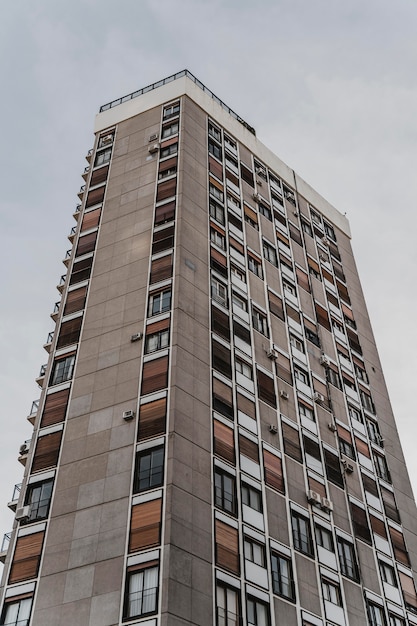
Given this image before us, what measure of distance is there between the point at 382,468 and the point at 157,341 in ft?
59.2

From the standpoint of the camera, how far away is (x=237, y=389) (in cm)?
4041

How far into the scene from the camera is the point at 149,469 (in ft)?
110

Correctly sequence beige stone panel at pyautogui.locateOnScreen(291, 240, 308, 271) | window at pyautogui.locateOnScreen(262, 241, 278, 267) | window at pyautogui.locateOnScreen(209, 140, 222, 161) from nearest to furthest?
window at pyautogui.locateOnScreen(262, 241, 278, 267) < window at pyautogui.locateOnScreen(209, 140, 222, 161) < beige stone panel at pyautogui.locateOnScreen(291, 240, 308, 271)

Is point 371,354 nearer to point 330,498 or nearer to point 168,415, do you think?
point 330,498

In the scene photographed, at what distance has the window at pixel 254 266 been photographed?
164 feet

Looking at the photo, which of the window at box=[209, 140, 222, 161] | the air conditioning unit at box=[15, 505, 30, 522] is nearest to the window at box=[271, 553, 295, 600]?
the air conditioning unit at box=[15, 505, 30, 522]

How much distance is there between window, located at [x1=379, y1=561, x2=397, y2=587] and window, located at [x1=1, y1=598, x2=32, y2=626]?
18866 mm

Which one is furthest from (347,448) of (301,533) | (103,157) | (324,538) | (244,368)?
(103,157)

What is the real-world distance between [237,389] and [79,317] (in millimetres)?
9603

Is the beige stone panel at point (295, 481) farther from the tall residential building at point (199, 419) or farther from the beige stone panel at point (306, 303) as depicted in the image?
the beige stone panel at point (306, 303)

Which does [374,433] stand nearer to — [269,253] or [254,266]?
[254,266]

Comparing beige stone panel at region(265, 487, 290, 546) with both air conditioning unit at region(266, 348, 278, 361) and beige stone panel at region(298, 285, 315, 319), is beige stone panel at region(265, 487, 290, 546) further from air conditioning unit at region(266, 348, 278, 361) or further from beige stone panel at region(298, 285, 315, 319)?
beige stone panel at region(298, 285, 315, 319)

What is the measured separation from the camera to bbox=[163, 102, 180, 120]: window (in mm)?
55375

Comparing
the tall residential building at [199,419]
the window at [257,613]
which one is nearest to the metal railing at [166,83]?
the tall residential building at [199,419]
